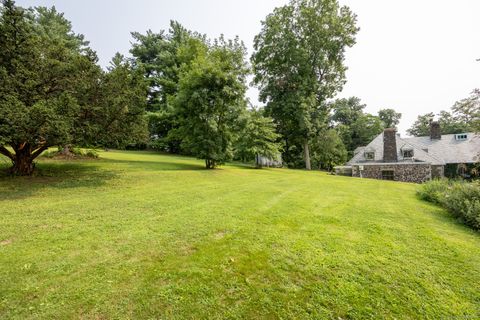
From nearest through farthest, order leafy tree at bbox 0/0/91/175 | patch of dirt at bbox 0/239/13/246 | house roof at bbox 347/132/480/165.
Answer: patch of dirt at bbox 0/239/13/246
leafy tree at bbox 0/0/91/175
house roof at bbox 347/132/480/165

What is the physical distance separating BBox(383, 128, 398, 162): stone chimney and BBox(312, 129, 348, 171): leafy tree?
7.69 meters

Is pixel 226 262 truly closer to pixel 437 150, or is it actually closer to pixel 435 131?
pixel 437 150

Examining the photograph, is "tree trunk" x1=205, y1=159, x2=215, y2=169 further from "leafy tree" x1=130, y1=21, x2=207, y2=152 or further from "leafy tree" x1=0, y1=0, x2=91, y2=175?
"leafy tree" x1=130, y1=21, x2=207, y2=152

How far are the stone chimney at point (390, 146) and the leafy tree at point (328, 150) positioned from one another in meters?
7.69

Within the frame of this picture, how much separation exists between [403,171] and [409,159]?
1.32 m

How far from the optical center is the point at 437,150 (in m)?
23.3

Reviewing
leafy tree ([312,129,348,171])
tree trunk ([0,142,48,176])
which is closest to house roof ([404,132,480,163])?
leafy tree ([312,129,348,171])

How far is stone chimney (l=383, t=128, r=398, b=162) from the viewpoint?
2130 cm

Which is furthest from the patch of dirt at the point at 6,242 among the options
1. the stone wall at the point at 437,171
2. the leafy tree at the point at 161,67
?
the stone wall at the point at 437,171

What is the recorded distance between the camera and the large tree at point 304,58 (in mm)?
24828

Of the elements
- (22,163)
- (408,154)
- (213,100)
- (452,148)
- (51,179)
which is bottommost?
(51,179)

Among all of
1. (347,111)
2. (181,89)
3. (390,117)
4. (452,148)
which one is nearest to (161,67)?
(181,89)

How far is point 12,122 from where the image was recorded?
6.15m

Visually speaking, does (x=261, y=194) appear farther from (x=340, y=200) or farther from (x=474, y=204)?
(x=474, y=204)
